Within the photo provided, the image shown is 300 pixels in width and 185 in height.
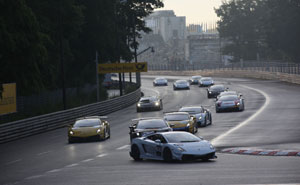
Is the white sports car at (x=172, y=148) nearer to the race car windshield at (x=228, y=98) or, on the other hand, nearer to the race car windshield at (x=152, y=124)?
the race car windshield at (x=152, y=124)

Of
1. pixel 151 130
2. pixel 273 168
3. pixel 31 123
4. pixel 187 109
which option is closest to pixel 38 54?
pixel 31 123

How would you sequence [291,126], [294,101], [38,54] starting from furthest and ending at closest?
[294,101] < [38,54] < [291,126]

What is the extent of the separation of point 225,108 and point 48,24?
66.6 ft

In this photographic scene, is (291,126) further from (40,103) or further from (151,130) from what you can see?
(40,103)

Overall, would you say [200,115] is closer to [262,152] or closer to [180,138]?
[262,152]

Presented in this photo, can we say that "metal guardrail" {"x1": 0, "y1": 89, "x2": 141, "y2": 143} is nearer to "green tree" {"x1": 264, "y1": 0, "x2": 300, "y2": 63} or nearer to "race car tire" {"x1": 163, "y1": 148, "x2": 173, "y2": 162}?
"race car tire" {"x1": 163, "y1": 148, "x2": 173, "y2": 162}

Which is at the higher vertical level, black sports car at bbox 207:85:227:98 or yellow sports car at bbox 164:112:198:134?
yellow sports car at bbox 164:112:198:134

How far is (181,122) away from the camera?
33375mm

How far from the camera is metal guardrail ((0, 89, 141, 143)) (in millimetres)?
39188

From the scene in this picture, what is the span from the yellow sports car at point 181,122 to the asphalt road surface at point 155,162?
2.57ft

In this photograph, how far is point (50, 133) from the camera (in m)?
42.8

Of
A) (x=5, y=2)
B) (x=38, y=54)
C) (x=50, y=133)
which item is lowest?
(x=50, y=133)

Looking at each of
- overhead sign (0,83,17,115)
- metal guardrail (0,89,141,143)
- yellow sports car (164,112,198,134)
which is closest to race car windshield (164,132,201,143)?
yellow sports car (164,112,198,134)

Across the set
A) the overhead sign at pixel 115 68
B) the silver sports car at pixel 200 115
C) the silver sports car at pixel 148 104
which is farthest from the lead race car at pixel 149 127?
A: the overhead sign at pixel 115 68
